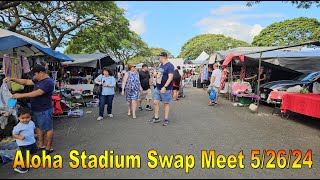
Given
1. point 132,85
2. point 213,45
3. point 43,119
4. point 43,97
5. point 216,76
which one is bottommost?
point 43,119

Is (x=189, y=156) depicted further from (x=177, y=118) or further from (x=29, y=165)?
(x=177, y=118)

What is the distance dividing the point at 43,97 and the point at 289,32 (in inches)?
1386

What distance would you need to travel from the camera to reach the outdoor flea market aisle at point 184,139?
13.3 feet

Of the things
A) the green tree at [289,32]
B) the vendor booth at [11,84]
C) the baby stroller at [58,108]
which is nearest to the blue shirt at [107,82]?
the baby stroller at [58,108]

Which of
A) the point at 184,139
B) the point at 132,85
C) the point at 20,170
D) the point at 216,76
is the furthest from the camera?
the point at 216,76

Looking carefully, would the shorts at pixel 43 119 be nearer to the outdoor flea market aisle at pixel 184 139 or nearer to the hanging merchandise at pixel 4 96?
the outdoor flea market aisle at pixel 184 139

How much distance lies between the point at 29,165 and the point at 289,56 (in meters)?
11.1

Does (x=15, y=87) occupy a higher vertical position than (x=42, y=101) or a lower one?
higher

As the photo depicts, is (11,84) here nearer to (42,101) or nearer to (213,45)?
(42,101)

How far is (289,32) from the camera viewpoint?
33781 millimetres

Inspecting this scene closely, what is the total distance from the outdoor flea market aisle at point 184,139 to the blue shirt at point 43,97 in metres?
0.91

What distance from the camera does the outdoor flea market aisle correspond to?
159 inches

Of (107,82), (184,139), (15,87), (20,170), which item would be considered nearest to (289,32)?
(107,82)

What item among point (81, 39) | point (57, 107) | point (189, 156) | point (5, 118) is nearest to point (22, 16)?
point (81, 39)
